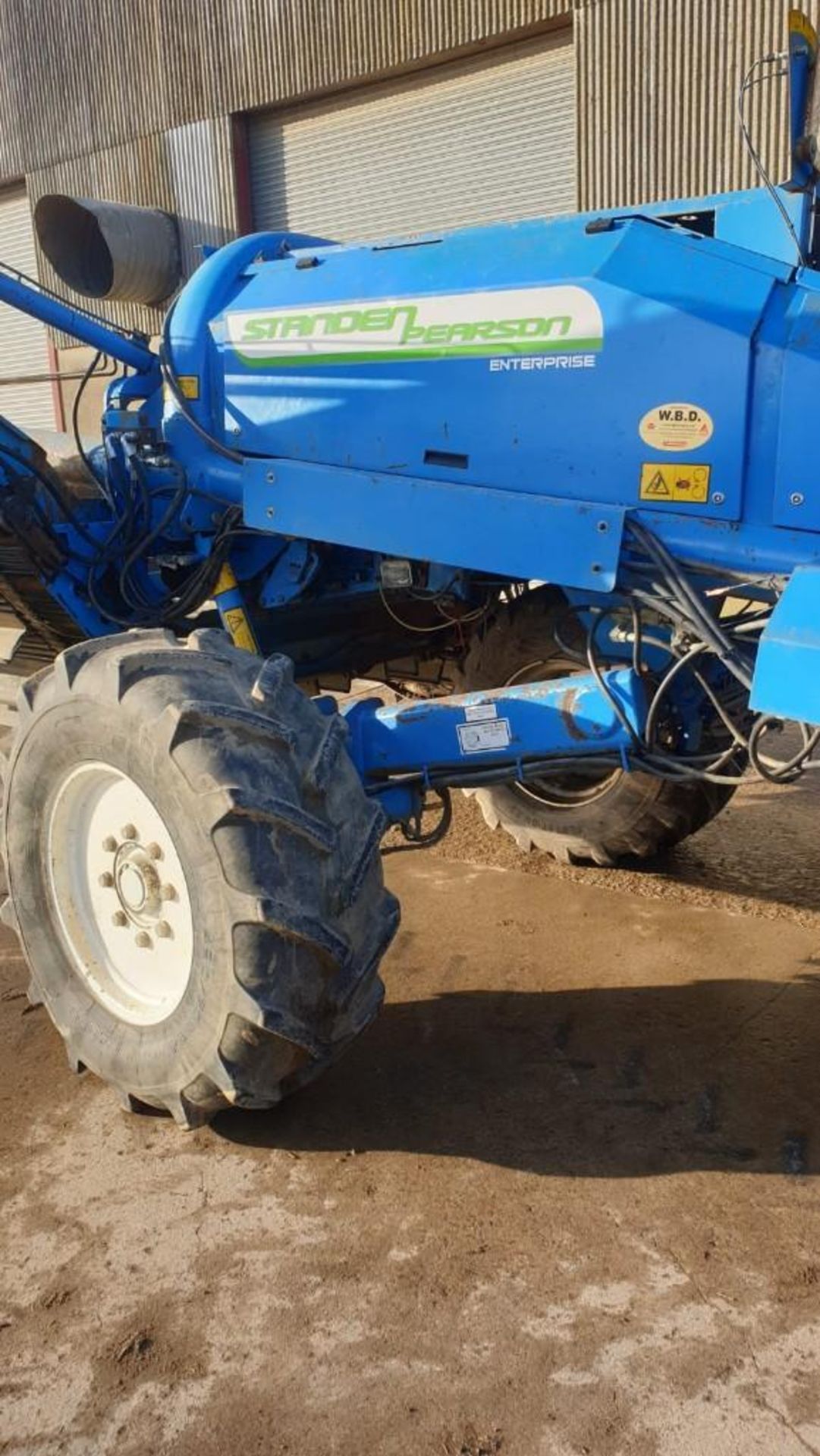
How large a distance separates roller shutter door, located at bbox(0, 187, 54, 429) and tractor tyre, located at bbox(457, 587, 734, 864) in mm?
14802

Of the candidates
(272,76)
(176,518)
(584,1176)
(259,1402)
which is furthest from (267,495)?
(272,76)

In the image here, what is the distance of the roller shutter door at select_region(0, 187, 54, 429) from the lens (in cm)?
1795

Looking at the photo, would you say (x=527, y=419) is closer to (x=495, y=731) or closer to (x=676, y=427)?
(x=676, y=427)

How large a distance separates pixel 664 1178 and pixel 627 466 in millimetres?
1685

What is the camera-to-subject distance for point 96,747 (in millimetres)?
2926

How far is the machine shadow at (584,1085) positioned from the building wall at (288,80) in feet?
26.0

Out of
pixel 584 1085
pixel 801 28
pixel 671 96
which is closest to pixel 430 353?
pixel 801 28

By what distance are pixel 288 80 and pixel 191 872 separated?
12.8m

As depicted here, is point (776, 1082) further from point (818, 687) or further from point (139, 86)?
point (139, 86)

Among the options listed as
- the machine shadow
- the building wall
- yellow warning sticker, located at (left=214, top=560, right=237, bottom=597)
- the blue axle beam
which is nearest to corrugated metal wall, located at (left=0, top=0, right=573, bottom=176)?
the building wall

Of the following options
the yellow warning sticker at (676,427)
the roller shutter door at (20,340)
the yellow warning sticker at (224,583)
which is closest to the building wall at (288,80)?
the roller shutter door at (20,340)

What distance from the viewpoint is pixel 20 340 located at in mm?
18672

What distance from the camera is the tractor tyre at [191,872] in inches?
105

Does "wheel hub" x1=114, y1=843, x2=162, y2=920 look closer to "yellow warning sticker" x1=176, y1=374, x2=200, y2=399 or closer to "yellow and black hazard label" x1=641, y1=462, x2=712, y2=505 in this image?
"yellow and black hazard label" x1=641, y1=462, x2=712, y2=505
